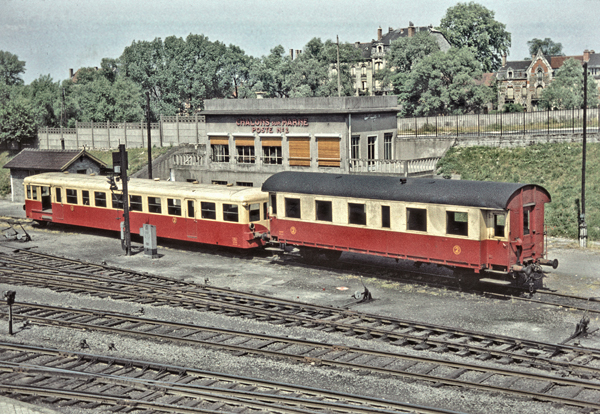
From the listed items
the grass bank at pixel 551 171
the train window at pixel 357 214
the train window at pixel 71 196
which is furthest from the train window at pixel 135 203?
the grass bank at pixel 551 171

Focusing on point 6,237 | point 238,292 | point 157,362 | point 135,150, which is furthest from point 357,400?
point 135,150

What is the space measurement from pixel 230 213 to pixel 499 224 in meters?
11.0

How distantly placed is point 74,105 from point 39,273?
54794 mm

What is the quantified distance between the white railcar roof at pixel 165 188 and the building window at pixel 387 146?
36.6 ft

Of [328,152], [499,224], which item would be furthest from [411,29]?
[499,224]

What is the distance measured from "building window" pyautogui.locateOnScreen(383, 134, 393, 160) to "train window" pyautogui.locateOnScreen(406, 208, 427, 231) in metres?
15.1

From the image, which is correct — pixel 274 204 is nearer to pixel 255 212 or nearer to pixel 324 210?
pixel 255 212

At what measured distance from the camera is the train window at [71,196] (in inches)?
1294

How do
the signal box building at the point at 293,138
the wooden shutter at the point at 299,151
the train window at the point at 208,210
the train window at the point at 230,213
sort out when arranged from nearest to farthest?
the train window at the point at 230,213
the train window at the point at 208,210
the signal box building at the point at 293,138
the wooden shutter at the point at 299,151

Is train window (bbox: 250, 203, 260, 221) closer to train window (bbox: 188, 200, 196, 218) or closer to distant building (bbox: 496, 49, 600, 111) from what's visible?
train window (bbox: 188, 200, 196, 218)

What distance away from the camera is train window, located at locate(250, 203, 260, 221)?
26.2 m

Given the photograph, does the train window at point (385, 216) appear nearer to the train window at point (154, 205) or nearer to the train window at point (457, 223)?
the train window at point (457, 223)

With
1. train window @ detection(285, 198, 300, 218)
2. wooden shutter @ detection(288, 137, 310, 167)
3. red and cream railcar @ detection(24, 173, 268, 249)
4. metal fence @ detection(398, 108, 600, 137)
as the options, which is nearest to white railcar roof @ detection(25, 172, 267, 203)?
red and cream railcar @ detection(24, 173, 268, 249)

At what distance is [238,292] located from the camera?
68.2ft
